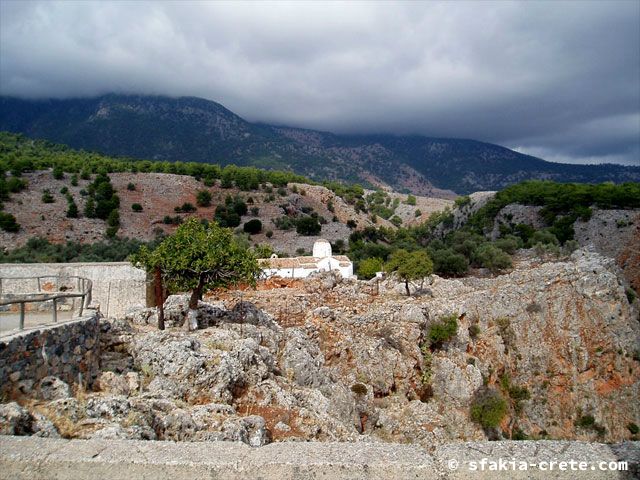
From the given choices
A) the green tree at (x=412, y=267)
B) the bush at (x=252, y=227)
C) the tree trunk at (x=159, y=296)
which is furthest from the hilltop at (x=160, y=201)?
the tree trunk at (x=159, y=296)

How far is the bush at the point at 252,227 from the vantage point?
62.1 metres

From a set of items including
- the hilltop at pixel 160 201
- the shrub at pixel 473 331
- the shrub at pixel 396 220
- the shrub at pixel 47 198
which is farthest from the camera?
the shrub at pixel 396 220

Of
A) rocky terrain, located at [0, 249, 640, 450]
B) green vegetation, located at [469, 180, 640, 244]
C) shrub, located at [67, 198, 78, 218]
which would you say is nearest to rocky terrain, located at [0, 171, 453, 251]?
shrub, located at [67, 198, 78, 218]

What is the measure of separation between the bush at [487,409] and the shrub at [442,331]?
2.74 metres

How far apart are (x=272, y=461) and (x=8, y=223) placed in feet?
202

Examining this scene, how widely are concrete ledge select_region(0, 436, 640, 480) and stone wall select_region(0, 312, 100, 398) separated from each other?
264 cm

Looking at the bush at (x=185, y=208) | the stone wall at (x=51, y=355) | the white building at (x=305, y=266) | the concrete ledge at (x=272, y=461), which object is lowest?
the white building at (x=305, y=266)

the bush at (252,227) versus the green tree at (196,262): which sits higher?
the green tree at (196,262)

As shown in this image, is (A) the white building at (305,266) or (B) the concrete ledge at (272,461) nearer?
(B) the concrete ledge at (272,461)

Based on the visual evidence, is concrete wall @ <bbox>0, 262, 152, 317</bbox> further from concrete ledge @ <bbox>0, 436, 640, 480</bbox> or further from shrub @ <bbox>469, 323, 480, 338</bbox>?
shrub @ <bbox>469, 323, 480, 338</bbox>

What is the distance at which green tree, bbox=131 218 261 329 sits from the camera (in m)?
12.3

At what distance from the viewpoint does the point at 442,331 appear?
67.0ft

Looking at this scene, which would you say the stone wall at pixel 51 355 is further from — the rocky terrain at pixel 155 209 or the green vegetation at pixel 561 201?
the green vegetation at pixel 561 201

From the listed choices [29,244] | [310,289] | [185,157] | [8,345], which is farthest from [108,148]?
[8,345]
